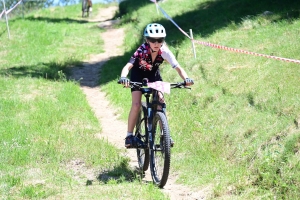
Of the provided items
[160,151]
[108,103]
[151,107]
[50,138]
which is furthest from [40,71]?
[160,151]

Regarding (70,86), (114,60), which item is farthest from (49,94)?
(114,60)

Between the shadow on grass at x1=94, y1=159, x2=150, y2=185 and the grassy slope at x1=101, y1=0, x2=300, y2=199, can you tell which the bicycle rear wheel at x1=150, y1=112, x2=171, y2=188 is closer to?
the shadow on grass at x1=94, y1=159, x2=150, y2=185

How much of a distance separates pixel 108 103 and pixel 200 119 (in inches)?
144

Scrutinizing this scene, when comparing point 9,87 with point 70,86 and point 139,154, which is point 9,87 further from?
point 139,154

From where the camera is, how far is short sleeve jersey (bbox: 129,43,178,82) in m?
7.13

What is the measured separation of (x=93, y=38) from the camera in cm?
2142

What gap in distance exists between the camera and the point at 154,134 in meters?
7.00

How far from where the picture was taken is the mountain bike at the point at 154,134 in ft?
21.6

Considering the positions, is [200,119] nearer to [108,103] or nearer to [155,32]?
[155,32]

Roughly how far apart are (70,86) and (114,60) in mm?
3821

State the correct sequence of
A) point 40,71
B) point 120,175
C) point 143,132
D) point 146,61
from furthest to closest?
point 40,71
point 120,175
point 143,132
point 146,61

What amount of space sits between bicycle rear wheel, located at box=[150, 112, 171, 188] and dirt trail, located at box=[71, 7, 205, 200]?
8.4 inches

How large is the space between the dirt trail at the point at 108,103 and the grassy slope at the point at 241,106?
0.85 feet

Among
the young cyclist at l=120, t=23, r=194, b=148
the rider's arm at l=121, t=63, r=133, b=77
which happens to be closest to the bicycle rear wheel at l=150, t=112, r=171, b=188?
the young cyclist at l=120, t=23, r=194, b=148
